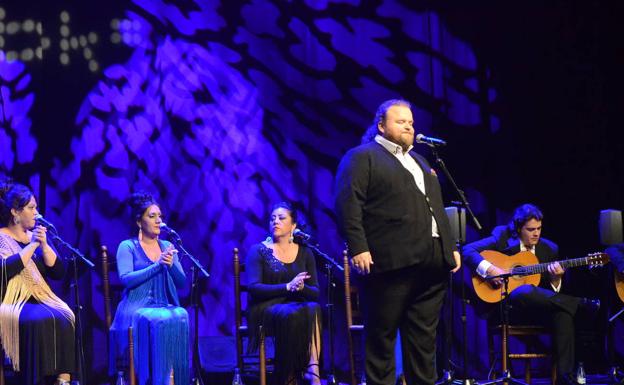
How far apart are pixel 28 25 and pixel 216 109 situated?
1.45m

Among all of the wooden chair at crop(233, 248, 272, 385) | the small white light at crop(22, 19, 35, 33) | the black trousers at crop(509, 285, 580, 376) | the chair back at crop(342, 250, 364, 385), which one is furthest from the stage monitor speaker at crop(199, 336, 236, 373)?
the small white light at crop(22, 19, 35, 33)

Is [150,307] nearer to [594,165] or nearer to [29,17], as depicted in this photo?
[29,17]

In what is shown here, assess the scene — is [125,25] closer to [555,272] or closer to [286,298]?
[286,298]

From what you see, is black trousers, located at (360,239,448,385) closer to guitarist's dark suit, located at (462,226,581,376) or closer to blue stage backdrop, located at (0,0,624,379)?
guitarist's dark suit, located at (462,226,581,376)

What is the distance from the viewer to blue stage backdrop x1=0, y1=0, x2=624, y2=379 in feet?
19.2

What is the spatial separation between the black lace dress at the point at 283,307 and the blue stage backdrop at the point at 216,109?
610 mm

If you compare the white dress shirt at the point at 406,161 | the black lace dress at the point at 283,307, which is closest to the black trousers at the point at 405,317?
the white dress shirt at the point at 406,161

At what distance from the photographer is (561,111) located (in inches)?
245

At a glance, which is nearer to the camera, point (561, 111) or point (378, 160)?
point (378, 160)

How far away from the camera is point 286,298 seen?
213 inches

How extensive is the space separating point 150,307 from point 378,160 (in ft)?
6.81

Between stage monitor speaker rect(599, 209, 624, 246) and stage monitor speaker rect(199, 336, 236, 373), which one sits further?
stage monitor speaker rect(199, 336, 236, 373)

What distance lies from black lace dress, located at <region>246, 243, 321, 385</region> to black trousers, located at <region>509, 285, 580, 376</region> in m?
1.33

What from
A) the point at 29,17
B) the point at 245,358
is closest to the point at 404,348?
the point at 245,358
